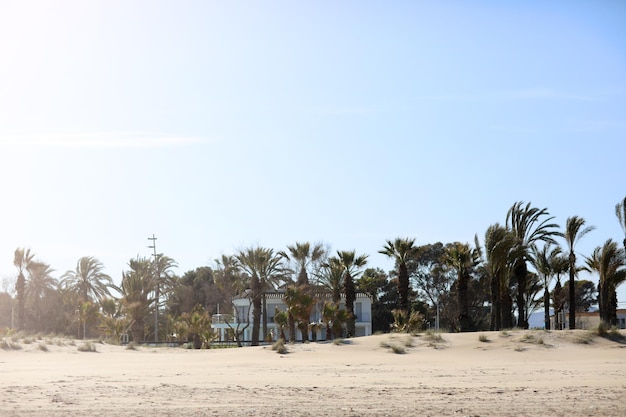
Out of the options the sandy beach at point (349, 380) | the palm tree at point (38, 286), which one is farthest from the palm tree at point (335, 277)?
the palm tree at point (38, 286)

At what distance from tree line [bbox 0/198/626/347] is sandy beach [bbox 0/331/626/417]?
35.4 ft

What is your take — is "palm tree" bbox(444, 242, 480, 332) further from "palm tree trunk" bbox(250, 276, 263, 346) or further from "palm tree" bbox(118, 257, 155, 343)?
"palm tree" bbox(118, 257, 155, 343)

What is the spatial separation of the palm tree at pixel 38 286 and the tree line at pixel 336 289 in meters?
0.12

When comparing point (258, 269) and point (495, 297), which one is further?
point (258, 269)

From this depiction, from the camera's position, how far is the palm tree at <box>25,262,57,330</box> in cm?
7275

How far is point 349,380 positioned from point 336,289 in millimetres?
34289

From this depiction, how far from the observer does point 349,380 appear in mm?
20484

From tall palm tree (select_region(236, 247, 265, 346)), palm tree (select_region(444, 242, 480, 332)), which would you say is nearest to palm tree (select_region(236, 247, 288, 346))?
tall palm tree (select_region(236, 247, 265, 346))

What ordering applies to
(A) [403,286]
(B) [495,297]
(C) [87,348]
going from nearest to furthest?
1. (C) [87,348]
2. (B) [495,297]
3. (A) [403,286]

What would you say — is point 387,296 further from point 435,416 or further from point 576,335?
point 435,416

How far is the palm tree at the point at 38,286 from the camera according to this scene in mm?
72750

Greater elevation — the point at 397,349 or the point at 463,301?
the point at 463,301

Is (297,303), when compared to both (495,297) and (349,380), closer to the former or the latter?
(495,297)

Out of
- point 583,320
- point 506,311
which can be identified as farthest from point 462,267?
point 583,320
